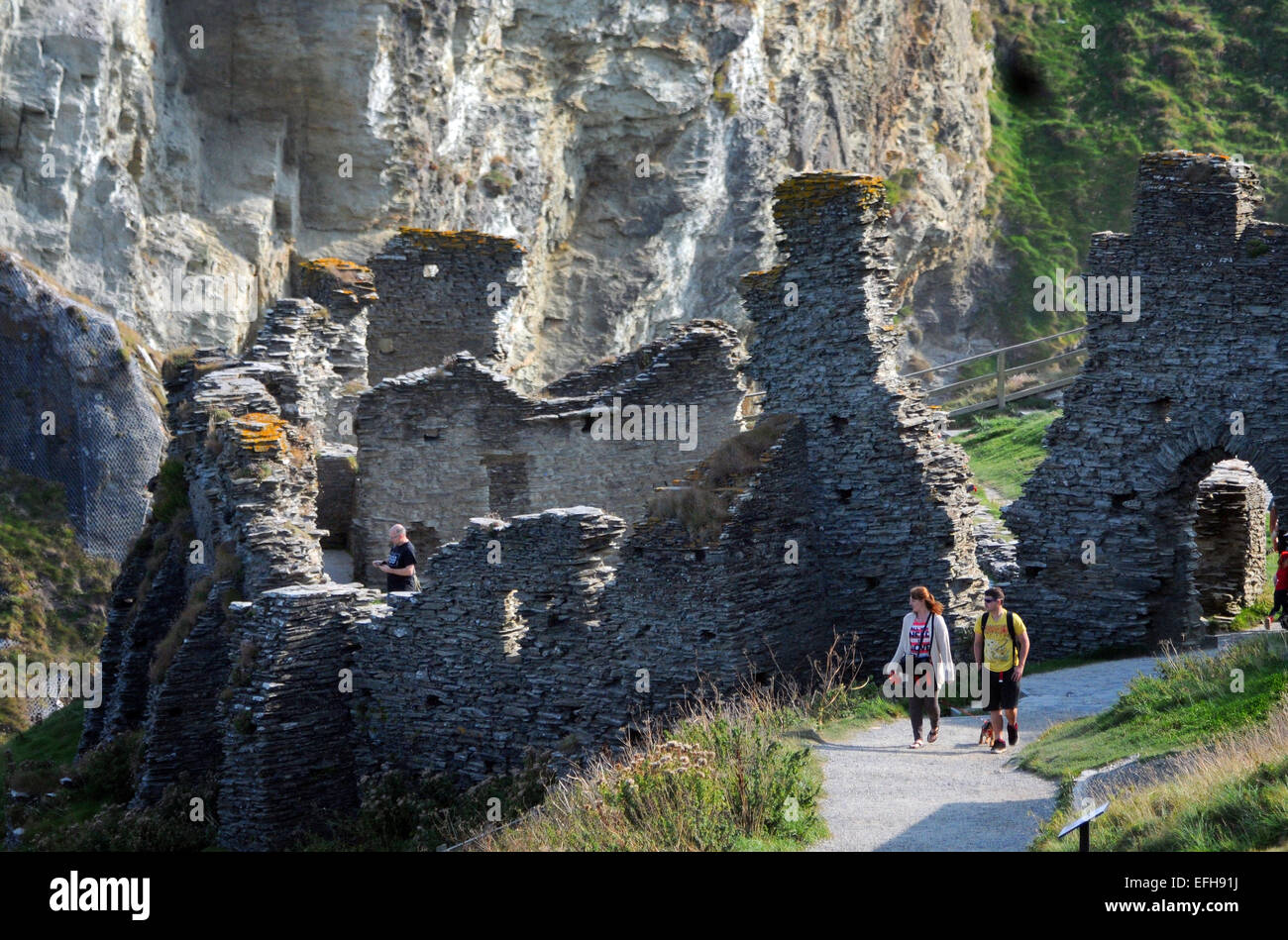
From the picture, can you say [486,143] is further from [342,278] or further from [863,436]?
[863,436]

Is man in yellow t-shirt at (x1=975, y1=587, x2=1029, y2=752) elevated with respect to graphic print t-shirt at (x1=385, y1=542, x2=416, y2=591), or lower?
lower

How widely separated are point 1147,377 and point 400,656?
328 inches

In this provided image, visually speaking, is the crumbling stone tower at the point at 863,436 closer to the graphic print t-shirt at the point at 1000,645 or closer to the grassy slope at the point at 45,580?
the graphic print t-shirt at the point at 1000,645

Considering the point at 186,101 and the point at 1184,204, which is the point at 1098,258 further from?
the point at 186,101

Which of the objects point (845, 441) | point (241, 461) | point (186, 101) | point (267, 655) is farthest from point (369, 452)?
point (186, 101)

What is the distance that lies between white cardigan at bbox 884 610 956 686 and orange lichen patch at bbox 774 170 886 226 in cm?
502

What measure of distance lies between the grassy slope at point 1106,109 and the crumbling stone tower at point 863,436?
33.2 m

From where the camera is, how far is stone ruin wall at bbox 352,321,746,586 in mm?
22594

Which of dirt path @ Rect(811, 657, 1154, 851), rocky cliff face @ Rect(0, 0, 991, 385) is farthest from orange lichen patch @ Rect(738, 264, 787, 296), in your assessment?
rocky cliff face @ Rect(0, 0, 991, 385)

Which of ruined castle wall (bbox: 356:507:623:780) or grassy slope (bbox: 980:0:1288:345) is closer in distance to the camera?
ruined castle wall (bbox: 356:507:623:780)

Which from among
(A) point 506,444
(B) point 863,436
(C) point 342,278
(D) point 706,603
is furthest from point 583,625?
(C) point 342,278

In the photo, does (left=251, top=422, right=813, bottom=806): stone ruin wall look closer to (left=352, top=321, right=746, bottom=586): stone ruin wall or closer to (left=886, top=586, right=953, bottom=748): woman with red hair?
(left=886, top=586, right=953, bottom=748): woman with red hair

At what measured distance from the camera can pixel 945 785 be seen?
42.4 feet

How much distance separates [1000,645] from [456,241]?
14.1 m
